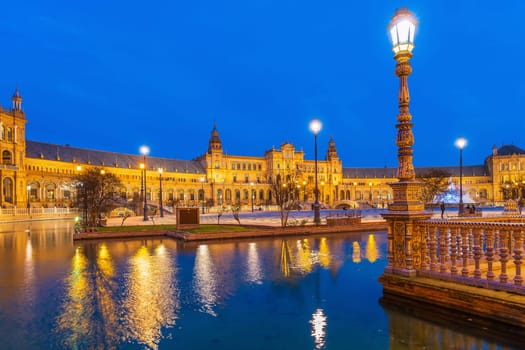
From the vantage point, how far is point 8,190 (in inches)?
2761

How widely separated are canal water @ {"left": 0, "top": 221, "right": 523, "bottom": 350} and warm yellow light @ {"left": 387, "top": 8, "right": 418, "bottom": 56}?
608 cm

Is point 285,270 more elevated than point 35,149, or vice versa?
point 35,149

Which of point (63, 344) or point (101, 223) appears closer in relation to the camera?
point (63, 344)

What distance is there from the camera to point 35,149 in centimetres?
8850

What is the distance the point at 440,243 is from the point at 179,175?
11919 cm

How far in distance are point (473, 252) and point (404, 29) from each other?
5.45 meters

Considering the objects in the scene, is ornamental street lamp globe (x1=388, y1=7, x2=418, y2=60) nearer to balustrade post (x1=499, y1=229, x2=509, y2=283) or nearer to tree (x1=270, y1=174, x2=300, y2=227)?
balustrade post (x1=499, y1=229, x2=509, y2=283)

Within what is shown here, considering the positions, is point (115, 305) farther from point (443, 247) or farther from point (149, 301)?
point (443, 247)

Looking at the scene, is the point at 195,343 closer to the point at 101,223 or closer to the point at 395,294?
the point at 395,294

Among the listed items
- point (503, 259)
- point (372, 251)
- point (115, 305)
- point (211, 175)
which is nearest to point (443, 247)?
point (503, 259)

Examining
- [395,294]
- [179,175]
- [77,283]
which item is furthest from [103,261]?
[179,175]

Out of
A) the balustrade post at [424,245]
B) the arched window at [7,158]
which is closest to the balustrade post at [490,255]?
the balustrade post at [424,245]

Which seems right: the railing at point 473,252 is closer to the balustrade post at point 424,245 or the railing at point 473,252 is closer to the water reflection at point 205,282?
the balustrade post at point 424,245

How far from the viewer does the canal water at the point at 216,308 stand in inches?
243
